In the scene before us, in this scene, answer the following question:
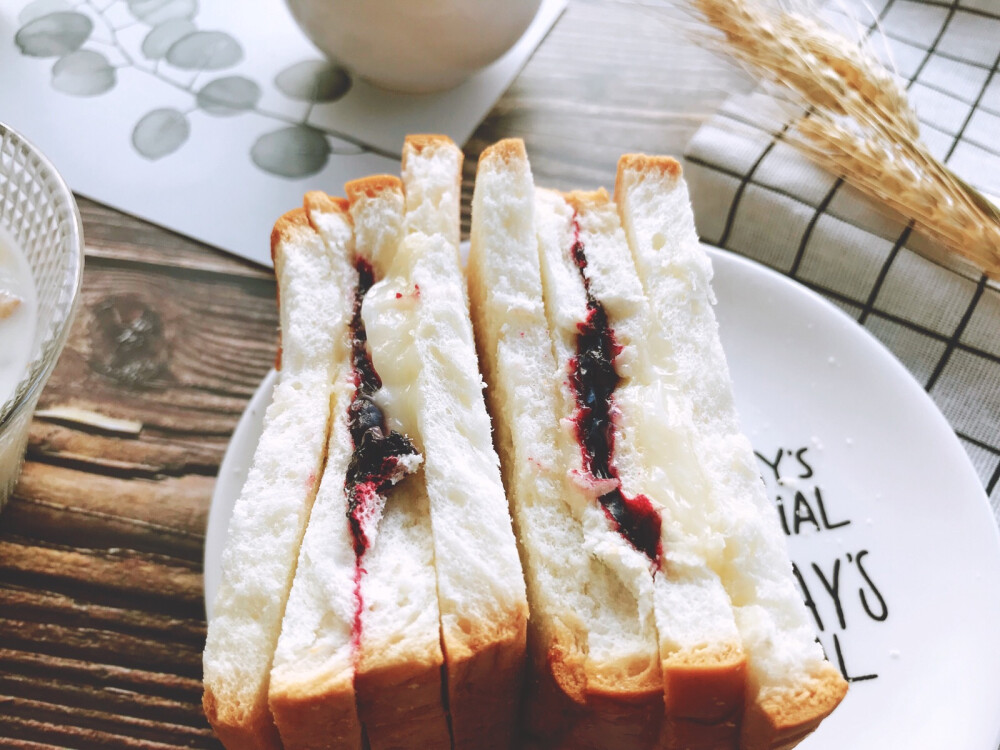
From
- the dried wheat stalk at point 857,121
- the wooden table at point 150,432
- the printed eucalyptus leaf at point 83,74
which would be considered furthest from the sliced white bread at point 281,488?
the printed eucalyptus leaf at point 83,74

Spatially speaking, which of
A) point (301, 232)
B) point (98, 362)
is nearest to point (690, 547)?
point (301, 232)

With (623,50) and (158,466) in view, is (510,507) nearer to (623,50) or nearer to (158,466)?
(158,466)

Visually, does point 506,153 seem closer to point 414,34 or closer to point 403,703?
point 414,34

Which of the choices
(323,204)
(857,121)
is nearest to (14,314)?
(323,204)

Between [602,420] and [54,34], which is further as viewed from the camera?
[54,34]

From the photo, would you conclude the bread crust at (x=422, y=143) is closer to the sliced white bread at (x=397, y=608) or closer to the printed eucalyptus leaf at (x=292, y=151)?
the sliced white bread at (x=397, y=608)

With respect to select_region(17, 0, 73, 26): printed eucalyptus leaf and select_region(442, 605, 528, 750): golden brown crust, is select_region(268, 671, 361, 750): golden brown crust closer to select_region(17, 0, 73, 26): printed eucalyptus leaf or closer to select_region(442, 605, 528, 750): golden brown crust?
select_region(442, 605, 528, 750): golden brown crust
